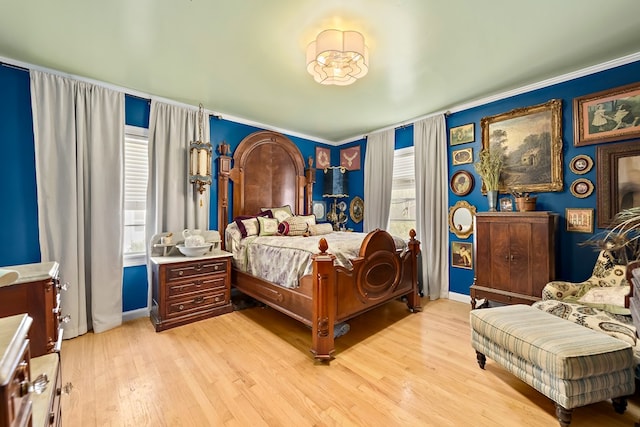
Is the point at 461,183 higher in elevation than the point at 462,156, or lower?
lower

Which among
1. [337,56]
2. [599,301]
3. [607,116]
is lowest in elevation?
[599,301]

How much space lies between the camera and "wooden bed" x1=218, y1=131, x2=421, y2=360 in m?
2.28

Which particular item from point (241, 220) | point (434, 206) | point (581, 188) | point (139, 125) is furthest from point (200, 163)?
point (581, 188)

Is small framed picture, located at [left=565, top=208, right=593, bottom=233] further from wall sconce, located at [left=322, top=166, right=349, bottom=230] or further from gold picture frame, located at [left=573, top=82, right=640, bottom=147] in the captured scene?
wall sconce, located at [left=322, top=166, right=349, bottom=230]

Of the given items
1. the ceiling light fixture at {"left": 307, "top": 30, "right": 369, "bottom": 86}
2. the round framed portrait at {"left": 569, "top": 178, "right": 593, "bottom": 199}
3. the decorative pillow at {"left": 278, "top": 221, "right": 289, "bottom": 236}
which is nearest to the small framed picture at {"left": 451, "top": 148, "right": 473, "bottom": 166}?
the round framed portrait at {"left": 569, "top": 178, "right": 593, "bottom": 199}

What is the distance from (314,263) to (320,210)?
2925 mm

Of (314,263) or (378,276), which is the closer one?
(314,263)

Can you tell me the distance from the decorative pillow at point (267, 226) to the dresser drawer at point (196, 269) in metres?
0.64

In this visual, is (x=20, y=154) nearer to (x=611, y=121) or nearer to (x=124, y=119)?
(x=124, y=119)

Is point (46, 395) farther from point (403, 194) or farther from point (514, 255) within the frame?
point (403, 194)

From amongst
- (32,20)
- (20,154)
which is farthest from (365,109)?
(20,154)

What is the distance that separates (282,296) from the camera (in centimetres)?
274

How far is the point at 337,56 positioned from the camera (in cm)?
209

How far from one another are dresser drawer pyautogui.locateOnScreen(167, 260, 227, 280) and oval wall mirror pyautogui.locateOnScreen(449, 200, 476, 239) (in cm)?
316
